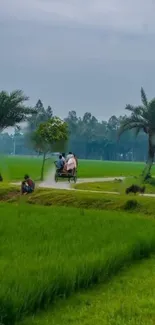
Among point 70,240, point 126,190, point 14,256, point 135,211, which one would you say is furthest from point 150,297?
point 126,190

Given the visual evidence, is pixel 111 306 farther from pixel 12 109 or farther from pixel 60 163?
pixel 12 109

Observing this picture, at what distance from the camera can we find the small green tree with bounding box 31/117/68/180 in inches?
1335

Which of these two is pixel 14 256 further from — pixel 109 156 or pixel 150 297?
pixel 109 156

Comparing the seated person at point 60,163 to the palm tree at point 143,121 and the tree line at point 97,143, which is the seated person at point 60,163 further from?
the tree line at point 97,143

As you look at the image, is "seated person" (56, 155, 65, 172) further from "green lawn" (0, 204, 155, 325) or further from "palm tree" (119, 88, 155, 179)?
"green lawn" (0, 204, 155, 325)

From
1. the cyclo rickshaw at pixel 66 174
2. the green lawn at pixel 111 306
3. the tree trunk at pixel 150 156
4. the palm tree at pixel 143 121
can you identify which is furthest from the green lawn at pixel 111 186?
the green lawn at pixel 111 306

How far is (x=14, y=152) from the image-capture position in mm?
95062

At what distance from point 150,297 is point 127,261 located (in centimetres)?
188

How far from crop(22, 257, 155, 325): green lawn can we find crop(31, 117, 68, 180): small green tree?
2701 cm

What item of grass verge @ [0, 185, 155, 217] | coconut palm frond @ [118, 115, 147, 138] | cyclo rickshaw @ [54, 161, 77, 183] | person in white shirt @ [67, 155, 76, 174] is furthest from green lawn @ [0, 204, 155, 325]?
coconut palm frond @ [118, 115, 147, 138]

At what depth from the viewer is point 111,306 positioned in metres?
5.52

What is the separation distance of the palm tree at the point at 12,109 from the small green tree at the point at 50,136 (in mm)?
4027

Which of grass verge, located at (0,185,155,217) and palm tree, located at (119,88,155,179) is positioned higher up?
palm tree, located at (119,88,155,179)

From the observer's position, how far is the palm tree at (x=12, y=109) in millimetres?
29266
